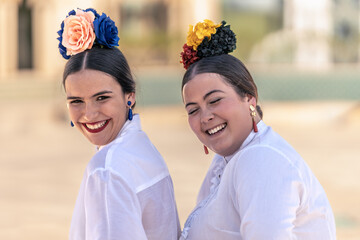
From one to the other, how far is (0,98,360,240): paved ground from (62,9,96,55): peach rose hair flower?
1.88ft

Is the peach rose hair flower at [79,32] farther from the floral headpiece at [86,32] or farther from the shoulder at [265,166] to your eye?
the shoulder at [265,166]

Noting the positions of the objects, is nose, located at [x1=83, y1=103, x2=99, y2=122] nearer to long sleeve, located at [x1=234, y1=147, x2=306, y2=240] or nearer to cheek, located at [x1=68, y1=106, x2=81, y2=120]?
cheek, located at [x1=68, y1=106, x2=81, y2=120]

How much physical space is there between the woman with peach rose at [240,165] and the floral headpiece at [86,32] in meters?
0.23

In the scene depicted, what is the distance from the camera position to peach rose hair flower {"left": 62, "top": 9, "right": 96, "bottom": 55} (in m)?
1.67

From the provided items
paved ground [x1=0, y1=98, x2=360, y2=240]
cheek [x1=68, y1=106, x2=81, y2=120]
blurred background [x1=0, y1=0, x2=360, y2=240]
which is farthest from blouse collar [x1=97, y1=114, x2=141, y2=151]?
blurred background [x1=0, y1=0, x2=360, y2=240]

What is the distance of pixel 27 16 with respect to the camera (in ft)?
46.5

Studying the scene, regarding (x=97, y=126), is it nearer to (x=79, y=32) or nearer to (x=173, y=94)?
(x=79, y=32)

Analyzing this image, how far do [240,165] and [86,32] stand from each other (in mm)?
609

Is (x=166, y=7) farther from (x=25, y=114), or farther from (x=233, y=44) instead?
(x=233, y=44)

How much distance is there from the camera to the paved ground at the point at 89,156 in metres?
4.71

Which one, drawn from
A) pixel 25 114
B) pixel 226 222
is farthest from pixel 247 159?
pixel 25 114

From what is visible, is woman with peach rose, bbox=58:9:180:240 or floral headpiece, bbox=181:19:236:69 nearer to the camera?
woman with peach rose, bbox=58:9:180:240

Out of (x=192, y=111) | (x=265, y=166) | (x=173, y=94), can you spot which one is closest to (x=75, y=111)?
(x=192, y=111)

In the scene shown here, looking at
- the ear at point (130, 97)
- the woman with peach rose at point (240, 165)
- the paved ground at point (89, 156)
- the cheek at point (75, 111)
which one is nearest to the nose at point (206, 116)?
the woman with peach rose at point (240, 165)
